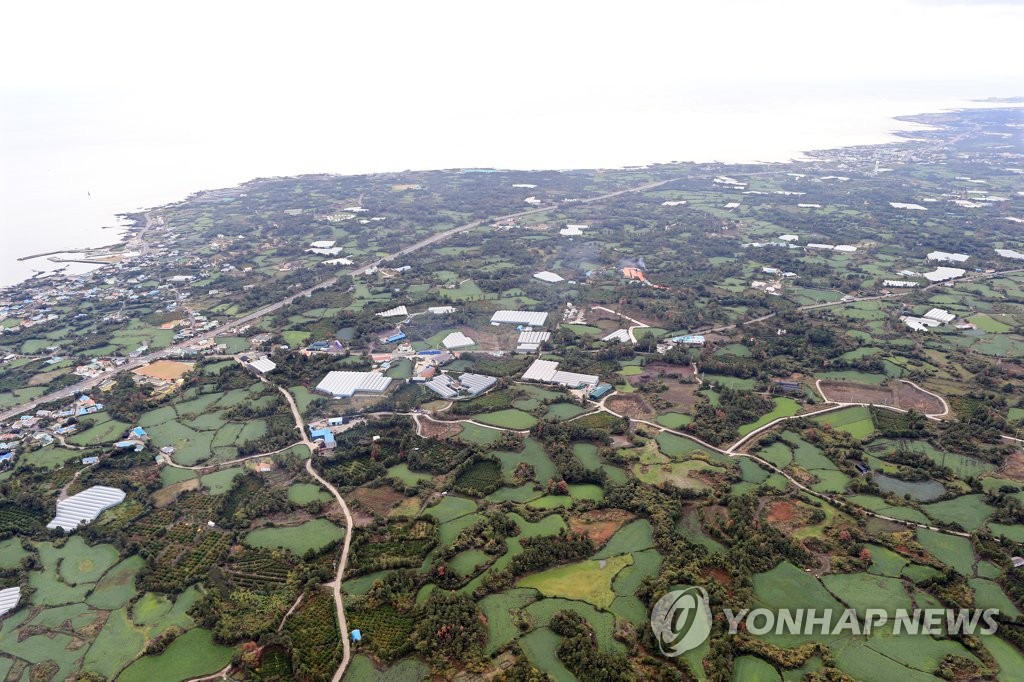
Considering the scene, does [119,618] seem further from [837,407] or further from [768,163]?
→ [768,163]

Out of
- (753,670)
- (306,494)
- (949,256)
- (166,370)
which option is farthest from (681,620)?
(949,256)

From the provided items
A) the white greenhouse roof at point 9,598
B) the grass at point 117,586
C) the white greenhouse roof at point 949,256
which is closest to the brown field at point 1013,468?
the white greenhouse roof at point 949,256

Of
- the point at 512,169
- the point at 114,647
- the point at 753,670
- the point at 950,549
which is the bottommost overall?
the point at 753,670

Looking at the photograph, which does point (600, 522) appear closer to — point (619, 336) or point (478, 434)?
point (478, 434)

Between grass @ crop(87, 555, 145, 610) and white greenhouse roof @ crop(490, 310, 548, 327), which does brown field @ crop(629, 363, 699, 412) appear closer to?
white greenhouse roof @ crop(490, 310, 548, 327)

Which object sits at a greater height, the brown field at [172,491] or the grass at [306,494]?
the brown field at [172,491]

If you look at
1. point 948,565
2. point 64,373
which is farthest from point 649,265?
point 64,373

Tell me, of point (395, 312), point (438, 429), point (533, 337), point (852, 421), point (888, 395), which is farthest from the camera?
point (395, 312)

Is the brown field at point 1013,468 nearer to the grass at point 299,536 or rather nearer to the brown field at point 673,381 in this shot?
the brown field at point 673,381
